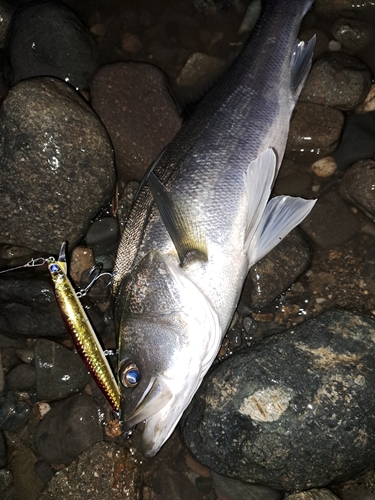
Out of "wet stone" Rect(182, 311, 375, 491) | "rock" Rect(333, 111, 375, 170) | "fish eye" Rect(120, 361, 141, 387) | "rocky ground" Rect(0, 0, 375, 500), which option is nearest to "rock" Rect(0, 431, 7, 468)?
"rocky ground" Rect(0, 0, 375, 500)

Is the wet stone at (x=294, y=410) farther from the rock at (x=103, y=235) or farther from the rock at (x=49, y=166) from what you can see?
the rock at (x=49, y=166)

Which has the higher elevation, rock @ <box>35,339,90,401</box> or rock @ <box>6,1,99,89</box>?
rock @ <box>6,1,99,89</box>

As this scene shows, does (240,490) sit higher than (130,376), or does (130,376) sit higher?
(130,376)

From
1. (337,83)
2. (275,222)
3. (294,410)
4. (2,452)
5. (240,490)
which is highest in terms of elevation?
(337,83)

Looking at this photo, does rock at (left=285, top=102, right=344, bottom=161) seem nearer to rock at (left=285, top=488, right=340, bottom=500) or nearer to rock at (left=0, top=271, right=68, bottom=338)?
rock at (left=0, top=271, right=68, bottom=338)

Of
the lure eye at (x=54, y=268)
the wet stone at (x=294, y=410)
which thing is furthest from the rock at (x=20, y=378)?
the wet stone at (x=294, y=410)

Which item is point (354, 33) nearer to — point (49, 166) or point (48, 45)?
point (48, 45)

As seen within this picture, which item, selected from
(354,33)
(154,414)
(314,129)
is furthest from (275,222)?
(354,33)
